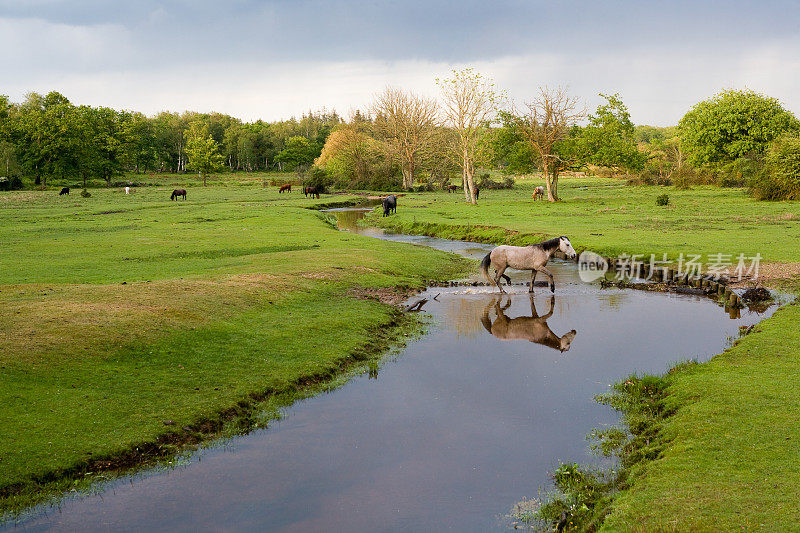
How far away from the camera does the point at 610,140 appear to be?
6109cm

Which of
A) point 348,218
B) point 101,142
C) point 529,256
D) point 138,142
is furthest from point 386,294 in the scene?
point 138,142

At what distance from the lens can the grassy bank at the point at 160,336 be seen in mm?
9695

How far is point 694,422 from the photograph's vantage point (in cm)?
984

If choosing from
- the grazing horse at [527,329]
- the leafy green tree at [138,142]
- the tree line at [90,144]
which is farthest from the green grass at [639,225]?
the leafy green tree at [138,142]

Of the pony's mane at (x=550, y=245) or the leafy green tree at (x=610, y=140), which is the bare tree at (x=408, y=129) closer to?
the leafy green tree at (x=610, y=140)

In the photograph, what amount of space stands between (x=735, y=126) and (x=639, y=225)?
3702 cm

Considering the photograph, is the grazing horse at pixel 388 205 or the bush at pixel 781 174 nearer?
the bush at pixel 781 174

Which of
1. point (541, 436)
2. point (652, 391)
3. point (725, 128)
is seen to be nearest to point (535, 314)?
point (652, 391)

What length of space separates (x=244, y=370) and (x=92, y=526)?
17.7 ft

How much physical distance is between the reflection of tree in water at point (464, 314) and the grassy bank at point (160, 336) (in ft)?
6.65

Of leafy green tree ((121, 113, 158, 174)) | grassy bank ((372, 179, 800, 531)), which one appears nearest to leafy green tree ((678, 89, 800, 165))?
grassy bank ((372, 179, 800, 531))

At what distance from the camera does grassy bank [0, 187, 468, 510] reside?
9.70 m

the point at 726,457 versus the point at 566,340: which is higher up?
the point at 726,457

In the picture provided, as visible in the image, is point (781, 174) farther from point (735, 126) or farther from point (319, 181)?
point (319, 181)
